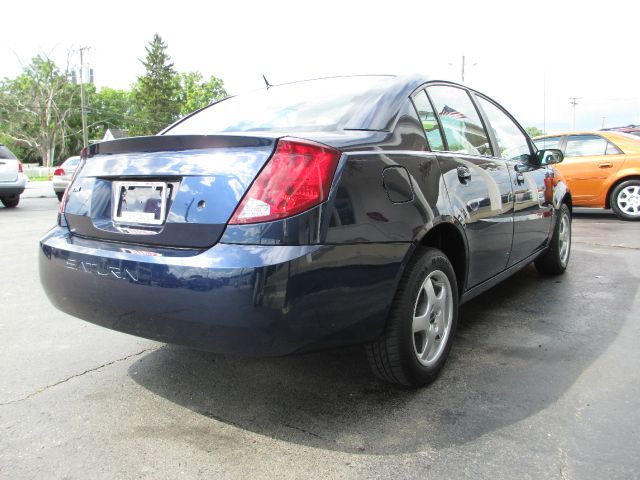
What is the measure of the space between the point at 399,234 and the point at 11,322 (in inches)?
113

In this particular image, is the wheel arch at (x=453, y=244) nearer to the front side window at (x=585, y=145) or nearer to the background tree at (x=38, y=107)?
the front side window at (x=585, y=145)

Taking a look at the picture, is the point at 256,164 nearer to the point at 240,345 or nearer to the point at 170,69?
the point at 240,345

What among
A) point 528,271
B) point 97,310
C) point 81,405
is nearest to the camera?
point 97,310

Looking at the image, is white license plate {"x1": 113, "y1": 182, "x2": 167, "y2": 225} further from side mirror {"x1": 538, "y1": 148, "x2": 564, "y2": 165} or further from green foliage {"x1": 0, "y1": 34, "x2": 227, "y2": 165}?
green foliage {"x1": 0, "y1": 34, "x2": 227, "y2": 165}

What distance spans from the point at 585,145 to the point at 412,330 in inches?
329

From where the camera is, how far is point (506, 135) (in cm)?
386

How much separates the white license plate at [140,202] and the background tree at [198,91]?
6228 centimetres

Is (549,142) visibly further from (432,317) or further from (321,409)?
(321,409)

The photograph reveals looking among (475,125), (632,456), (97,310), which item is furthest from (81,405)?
(475,125)

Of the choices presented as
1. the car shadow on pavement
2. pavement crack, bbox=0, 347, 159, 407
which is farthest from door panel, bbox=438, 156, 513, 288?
pavement crack, bbox=0, 347, 159, 407

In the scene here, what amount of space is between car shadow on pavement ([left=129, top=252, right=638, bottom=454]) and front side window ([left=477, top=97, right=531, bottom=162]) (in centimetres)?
118

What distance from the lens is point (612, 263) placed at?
17.7 feet

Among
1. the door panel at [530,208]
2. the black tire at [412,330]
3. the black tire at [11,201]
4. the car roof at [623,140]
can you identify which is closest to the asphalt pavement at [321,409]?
the black tire at [412,330]

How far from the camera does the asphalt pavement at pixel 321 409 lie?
1940 millimetres
